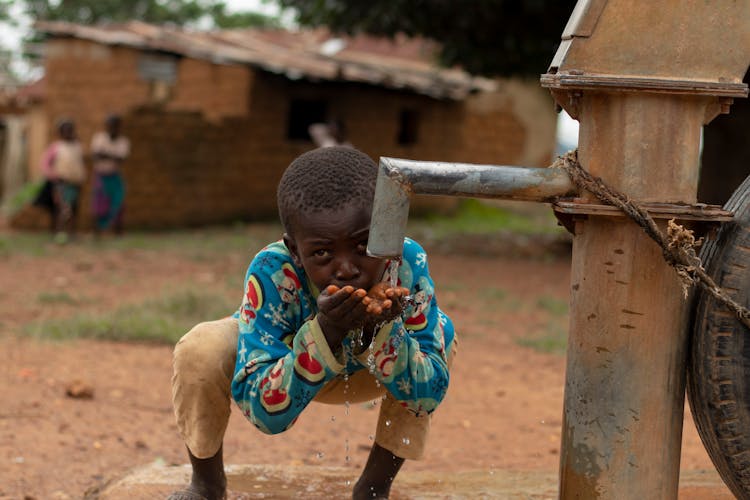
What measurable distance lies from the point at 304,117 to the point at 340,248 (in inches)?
522

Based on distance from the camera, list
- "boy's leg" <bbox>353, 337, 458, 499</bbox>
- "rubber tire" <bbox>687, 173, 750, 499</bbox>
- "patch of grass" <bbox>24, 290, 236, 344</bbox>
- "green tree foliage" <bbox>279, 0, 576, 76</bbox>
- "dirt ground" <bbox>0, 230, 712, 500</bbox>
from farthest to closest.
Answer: "green tree foliage" <bbox>279, 0, 576, 76</bbox>, "patch of grass" <bbox>24, 290, 236, 344</bbox>, "dirt ground" <bbox>0, 230, 712, 500</bbox>, "boy's leg" <bbox>353, 337, 458, 499</bbox>, "rubber tire" <bbox>687, 173, 750, 499</bbox>

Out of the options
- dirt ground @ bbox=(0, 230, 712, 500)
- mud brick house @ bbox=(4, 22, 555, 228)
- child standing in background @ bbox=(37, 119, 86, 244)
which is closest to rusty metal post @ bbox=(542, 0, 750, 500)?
dirt ground @ bbox=(0, 230, 712, 500)

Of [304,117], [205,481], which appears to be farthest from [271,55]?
[205,481]

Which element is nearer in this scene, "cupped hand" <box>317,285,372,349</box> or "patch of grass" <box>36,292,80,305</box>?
"cupped hand" <box>317,285,372,349</box>

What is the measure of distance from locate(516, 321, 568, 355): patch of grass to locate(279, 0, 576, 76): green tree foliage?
12.2 feet

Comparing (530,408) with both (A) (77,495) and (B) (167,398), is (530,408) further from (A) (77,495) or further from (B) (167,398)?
(A) (77,495)

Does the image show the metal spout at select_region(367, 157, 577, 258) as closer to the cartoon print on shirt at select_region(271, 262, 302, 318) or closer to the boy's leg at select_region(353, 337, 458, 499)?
the cartoon print on shirt at select_region(271, 262, 302, 318)

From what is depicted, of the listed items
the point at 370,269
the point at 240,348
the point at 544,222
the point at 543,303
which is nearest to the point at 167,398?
the point at 240,348

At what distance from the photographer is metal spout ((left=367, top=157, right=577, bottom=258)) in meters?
1.97

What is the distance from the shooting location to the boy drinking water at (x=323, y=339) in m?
2.11

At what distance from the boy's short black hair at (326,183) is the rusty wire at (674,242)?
0.47 metres

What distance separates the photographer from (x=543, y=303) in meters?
7.84

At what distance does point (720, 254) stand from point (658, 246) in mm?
172

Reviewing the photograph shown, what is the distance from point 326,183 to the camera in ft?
7.10
